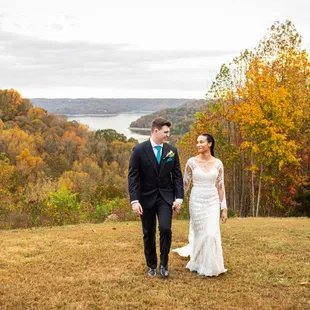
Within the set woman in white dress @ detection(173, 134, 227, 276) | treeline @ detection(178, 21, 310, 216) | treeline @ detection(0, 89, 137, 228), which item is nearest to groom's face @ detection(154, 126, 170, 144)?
woman in white dress @ detection(173, 134, 227, 276)

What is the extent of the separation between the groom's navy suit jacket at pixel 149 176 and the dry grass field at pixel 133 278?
4.01 feet

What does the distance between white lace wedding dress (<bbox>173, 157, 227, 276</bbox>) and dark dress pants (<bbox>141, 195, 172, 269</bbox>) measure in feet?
2.02

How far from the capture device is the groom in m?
6.17

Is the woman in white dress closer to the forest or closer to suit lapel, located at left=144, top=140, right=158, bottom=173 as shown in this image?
suit lapel, located at left=144, top=140, right=158, bottom=173

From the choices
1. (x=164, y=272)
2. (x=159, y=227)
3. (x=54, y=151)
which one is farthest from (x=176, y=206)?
(x=54, y=151)

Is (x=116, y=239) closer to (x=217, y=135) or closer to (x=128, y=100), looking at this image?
(x=217, y=135)

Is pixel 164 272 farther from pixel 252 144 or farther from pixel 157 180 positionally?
pixel 252 144

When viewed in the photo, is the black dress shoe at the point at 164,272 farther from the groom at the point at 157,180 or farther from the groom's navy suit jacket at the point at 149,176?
the groom's navy suit jacket at the point at 149,176

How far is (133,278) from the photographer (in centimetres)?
640

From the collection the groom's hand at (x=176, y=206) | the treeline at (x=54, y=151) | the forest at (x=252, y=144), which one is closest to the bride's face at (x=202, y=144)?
the groom's hand at (x=176, y=206)

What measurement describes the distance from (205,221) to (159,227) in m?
0.86

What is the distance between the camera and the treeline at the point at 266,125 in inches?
930

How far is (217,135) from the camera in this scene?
29.5m

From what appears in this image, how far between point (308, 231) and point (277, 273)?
541cm
